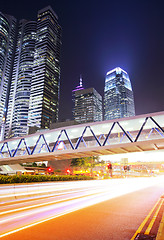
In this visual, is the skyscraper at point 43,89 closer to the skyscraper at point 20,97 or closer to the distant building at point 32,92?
the distant building at point 32,92

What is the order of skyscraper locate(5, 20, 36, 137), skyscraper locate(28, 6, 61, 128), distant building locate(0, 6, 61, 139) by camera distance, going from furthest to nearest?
skyscraper locate(5, 20, 36, 137), distant building locate(0, 6, 61, 139), skyscraper locate(28, 6, 61, 128)

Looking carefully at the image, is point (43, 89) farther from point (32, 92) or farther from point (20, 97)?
point (20, 97)

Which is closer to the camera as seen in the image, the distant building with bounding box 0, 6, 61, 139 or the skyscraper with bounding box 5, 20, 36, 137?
the distant building with bounding box 0, 6, 61, 139

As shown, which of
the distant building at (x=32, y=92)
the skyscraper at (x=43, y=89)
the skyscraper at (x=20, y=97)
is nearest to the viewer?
the skyscraper at (x=43, y=89)

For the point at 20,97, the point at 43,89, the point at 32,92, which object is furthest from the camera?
the point at 20,97

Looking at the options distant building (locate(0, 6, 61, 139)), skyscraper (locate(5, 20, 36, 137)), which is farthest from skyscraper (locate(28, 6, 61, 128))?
skyscraper (locate(5, 20, 36, 137))

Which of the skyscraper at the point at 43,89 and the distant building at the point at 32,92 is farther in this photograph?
the distant building at the point at 32,92

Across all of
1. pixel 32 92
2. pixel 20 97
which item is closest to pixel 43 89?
pixel 32 92

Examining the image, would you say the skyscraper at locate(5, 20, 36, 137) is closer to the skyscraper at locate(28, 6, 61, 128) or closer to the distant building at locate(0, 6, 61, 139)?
the distant building at locate(0, 6, 61, 139)

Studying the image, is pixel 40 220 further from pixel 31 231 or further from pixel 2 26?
pixel 2 26

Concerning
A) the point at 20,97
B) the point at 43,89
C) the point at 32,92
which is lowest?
the point at 20,97

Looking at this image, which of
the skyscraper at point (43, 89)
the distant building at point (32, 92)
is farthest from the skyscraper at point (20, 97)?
the skyscraper at point (43, 89)

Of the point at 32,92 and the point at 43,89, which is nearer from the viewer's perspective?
the point at 43,89

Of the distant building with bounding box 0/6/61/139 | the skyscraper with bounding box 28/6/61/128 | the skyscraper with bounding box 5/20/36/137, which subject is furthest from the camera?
the skyscraper with bounding box 5/20/36/137
